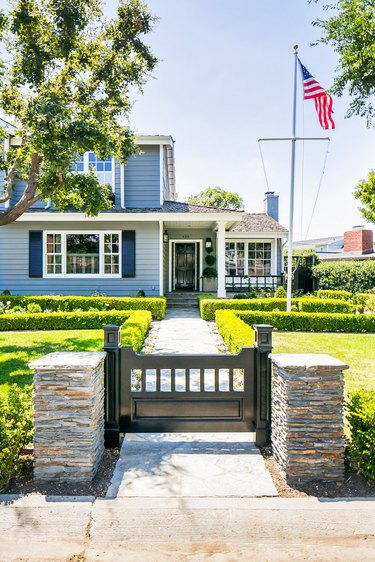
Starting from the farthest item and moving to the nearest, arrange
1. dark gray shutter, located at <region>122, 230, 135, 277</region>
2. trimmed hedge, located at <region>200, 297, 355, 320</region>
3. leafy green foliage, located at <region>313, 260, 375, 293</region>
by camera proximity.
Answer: leafy green foliage, located at <region>313, 260, 375, 293</region> < dark gray shutter, located at <region>122, 230, 135, 277</region> < trimmed hedge, located at <region>200, 297, 355, 320</region>

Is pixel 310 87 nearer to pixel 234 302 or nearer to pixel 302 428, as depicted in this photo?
pixel 234 302

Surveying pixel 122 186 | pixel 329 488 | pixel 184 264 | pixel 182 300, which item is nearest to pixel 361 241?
pixel 184 264

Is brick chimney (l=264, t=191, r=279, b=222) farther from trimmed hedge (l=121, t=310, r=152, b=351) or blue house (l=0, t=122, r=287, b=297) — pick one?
trimmed hedge (l=121, t=310, r=152, b=351)

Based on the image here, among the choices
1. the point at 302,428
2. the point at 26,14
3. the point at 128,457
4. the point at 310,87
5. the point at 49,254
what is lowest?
the point at 128,457

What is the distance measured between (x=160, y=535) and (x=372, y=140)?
899 cm

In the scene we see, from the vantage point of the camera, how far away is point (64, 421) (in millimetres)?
2803

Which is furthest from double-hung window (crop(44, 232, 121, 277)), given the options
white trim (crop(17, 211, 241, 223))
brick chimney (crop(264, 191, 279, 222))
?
brick chimney (crop(264, 191, 279, 222))

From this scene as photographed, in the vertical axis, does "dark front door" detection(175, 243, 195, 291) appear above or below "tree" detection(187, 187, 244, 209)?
below

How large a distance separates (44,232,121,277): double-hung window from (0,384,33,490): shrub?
10049 millimetres

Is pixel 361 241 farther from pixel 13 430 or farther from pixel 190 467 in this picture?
pixel 13 430

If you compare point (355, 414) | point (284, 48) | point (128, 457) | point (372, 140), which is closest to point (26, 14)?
point (284, 48)

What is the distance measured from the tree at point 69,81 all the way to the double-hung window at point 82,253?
3.60 metres

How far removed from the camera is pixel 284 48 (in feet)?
34.1

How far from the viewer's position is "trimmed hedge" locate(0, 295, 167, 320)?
34.8ft
